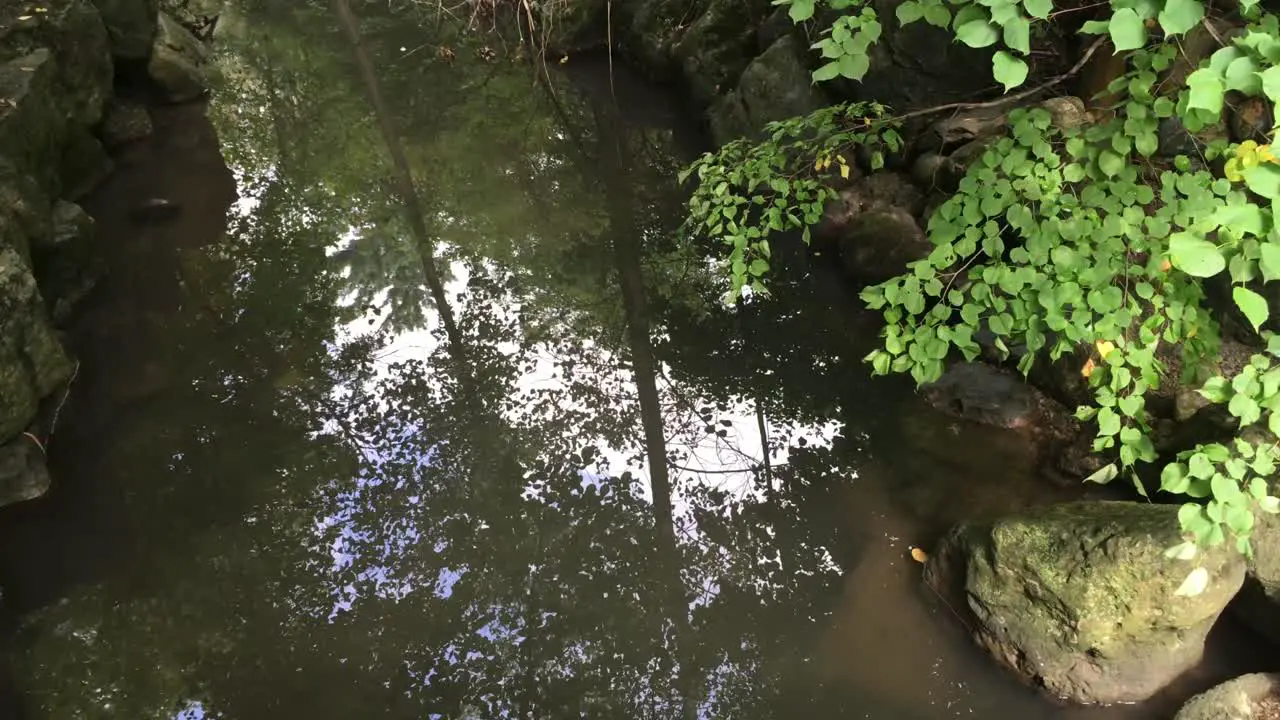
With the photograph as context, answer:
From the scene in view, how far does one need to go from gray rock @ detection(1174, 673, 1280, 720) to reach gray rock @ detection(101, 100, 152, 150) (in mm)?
10219

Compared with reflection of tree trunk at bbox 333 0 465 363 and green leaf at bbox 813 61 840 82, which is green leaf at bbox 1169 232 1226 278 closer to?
green leaf at bbox 813 61 840 82

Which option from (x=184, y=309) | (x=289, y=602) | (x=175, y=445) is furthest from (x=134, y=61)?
(x=289, y=602)

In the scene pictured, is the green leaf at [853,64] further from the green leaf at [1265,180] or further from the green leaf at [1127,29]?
the green leaf at [1265,180]

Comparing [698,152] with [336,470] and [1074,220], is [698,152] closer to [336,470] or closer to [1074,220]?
[336,470]

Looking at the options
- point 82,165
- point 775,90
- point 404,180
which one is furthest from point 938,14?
point 82,165

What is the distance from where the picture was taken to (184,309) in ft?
20.8

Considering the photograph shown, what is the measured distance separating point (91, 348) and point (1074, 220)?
20.9 ft

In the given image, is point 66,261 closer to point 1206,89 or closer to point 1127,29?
point 1127,29

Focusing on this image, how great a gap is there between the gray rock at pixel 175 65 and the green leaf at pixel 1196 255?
10.7 metres

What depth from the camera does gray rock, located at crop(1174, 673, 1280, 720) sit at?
3.42 metres

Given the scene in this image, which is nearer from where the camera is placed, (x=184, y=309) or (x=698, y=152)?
(x=184, y=309)

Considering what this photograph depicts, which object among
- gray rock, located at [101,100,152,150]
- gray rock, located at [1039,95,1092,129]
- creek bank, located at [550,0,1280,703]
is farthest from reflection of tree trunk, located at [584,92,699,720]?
gray rock, located at [101,100,152,150]

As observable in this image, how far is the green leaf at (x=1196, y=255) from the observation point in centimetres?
193

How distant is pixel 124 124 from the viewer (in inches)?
340
